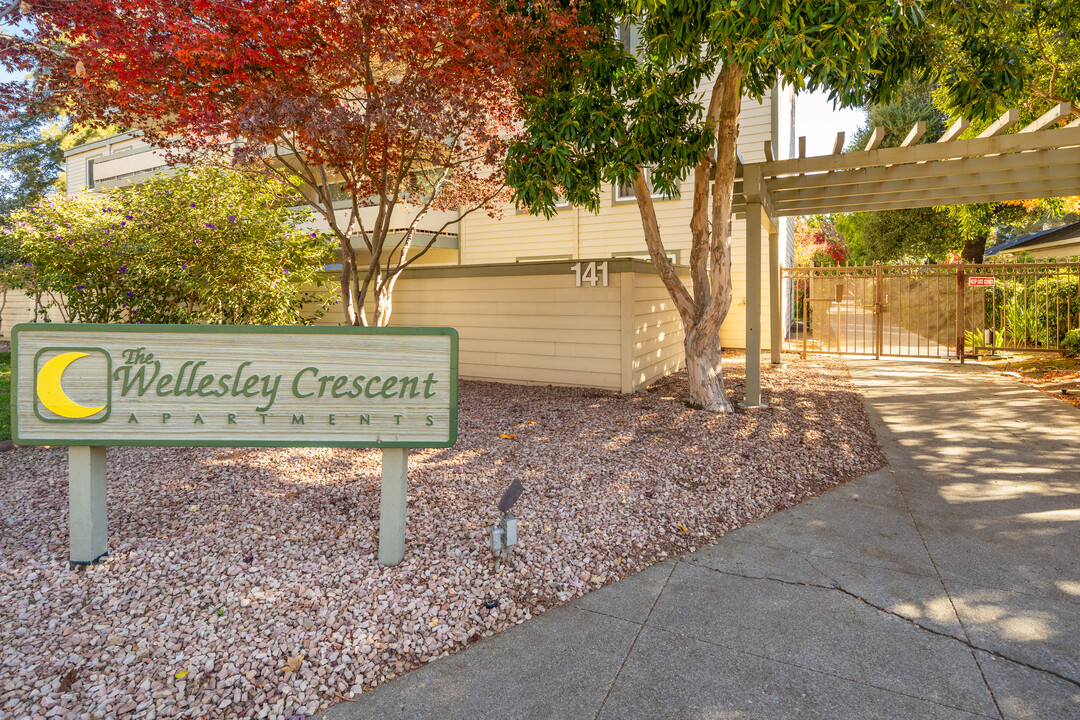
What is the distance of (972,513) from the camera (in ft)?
13.7

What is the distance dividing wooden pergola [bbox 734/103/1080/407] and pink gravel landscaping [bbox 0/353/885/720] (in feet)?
8.43

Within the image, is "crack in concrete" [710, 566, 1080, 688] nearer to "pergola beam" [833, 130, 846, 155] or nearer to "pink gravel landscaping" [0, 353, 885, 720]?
"pink gravel landscaping" [0, 353, 885, 720]

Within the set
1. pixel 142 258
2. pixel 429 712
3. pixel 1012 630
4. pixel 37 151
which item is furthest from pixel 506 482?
pixel 37 151

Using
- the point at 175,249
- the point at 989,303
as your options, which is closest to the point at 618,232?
the point at 175,249

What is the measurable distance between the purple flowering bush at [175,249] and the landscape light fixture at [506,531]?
627 centimetres

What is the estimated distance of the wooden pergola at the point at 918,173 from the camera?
6469 millimetres

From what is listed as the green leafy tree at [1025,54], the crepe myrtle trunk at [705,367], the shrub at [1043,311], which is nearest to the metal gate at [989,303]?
the shrub at [1043,311]

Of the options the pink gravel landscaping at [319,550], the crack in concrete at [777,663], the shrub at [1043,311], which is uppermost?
the shrub at [1043,311]

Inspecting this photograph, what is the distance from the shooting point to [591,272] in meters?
8.23

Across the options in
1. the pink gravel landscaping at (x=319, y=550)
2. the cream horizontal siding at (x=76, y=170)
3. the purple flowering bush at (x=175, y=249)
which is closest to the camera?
the pink gravel landscaping at (x=319, y=550)

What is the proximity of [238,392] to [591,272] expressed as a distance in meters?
5.71

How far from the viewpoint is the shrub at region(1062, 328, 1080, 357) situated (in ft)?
37.1

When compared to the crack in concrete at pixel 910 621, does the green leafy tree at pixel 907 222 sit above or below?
above

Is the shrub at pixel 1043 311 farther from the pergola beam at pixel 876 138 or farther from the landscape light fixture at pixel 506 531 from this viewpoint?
the landscape light fixture at pixel 506 531
